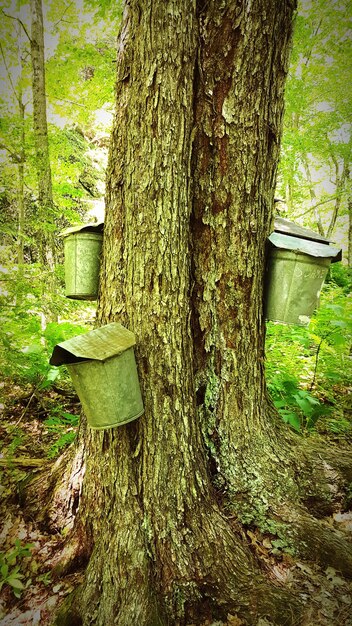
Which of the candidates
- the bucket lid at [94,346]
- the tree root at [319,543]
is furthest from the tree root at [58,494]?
the tree root at [319,543]

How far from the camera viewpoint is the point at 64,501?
1955 millimetres

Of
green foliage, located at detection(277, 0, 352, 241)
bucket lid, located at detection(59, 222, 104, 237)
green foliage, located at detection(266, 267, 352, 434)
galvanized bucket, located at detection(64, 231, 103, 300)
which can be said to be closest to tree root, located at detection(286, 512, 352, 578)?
green foliage, located at detection(266, 267, 352, 434)

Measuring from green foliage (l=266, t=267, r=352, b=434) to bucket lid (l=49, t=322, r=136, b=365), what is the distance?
5.02 ft

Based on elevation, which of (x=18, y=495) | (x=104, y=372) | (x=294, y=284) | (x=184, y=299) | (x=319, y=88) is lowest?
(x=18, y=495)

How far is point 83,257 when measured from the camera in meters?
1.77

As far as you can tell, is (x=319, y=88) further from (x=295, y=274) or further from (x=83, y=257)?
(x=83, y=257)

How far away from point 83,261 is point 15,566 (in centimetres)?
168

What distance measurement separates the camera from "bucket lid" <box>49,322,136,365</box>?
119 cm

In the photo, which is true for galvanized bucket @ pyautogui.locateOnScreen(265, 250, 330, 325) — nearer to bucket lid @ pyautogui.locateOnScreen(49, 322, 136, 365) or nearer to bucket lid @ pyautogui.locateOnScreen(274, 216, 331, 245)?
bucket lid @ pyautogui.locateOnScreen(274, 216, 331, 245)

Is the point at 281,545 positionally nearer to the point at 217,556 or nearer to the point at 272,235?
the point at 217,556

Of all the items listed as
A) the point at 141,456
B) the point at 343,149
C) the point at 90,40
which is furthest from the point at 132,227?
the point at 343,149

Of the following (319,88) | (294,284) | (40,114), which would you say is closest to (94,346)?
(294,284)

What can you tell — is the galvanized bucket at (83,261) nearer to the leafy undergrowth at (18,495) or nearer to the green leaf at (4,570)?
the leafy undergrowth at (18,495)

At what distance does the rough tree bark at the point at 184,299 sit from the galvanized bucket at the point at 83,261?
144 millimetres
